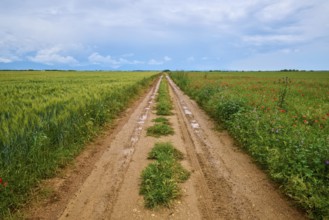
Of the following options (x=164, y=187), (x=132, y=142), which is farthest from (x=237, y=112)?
(x=164, y=187)

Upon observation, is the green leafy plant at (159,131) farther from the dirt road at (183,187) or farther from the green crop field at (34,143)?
the green crop field at (34,143)

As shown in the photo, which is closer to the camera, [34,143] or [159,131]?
[34,143]

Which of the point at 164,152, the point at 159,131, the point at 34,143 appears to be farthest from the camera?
the point at 159,131

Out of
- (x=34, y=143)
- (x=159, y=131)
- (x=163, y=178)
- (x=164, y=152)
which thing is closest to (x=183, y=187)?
(x=163, y=178)

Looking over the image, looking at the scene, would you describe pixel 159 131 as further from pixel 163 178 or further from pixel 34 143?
pixel 34 143

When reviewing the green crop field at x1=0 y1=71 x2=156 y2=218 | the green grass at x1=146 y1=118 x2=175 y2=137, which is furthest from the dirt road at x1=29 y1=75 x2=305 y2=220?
the green grass at x1=146 y1=118 x2=175 y2=137

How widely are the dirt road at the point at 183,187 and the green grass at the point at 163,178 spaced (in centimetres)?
13

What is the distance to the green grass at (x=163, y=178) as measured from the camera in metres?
3.54

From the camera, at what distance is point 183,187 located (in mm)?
3982

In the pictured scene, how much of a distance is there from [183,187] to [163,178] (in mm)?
421

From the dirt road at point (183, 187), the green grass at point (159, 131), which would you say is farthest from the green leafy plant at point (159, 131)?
the dirt road at point (183, 187)

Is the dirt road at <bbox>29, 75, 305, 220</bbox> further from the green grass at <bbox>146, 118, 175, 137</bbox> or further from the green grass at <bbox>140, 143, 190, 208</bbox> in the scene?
the green grass at <bbox>146, 118, 175, 137</bbox>

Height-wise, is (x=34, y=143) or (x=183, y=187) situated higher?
(x=34, y=143)

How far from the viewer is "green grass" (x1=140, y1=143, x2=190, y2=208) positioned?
3.54 metres
